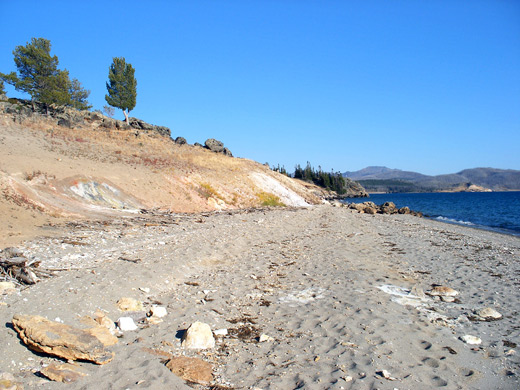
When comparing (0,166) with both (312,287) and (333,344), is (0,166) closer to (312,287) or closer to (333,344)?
(312,287)

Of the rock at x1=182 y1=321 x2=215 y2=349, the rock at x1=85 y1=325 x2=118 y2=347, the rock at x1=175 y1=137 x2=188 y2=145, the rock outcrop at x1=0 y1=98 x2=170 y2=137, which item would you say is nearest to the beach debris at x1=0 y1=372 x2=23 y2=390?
the rock at x1=85 y1=325 x2=118 y2=347

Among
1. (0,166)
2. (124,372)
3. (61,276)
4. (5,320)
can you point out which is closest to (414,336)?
(124,372)

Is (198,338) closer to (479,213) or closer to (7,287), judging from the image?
(7,287)

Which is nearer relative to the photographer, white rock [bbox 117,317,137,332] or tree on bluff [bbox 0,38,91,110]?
white rock [bbox 117,317,137,332]

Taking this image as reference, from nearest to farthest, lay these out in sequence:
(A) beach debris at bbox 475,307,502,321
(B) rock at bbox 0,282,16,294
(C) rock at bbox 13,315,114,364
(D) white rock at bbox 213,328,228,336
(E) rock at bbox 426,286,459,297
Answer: (C) rock at bbox 13,315,114,364
(D) white rock at bbox 213,328,228,336
(B) rock at bbox 0,282,16,294
(A) beach debris at bbox 475,307,502,321
(E) rock at bbox 426,286,459,297

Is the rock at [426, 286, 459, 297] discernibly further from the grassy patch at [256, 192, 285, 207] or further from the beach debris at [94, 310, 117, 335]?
the grassy patch at [256, 192, 285, 207]

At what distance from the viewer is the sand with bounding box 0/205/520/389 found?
4.84m

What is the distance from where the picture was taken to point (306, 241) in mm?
15828

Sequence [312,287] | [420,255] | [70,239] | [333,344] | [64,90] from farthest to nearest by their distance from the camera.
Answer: [64,90]
[420,255]
[70,239]
[312,287]
[333,344]

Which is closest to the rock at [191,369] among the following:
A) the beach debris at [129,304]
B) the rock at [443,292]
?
the beach debris at [129,304]

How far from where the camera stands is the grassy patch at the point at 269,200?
36125 millimetres

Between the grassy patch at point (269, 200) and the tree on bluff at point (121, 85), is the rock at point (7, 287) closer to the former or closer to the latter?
the grassy patch at point (269, 200)

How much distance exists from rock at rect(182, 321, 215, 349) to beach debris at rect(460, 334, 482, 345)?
14.7 feet

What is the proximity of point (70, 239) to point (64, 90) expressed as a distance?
39.9 m
